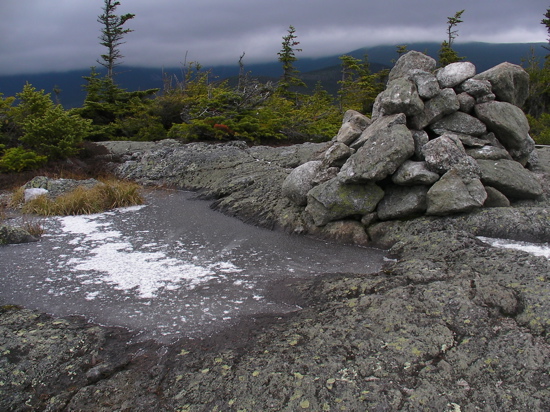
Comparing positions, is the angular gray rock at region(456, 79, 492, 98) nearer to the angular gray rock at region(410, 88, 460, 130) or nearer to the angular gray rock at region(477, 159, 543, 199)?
the angular gray rock at region(410, 88, 460, 130)

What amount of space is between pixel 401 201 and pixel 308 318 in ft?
13.3

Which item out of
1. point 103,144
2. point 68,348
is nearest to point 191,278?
point 68,348

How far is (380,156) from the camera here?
7637 millimetres

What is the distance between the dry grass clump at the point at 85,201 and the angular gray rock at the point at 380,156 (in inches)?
252

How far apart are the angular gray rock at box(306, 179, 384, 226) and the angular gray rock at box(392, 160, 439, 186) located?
0.48 m

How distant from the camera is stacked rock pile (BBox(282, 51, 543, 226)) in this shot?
755 centimetres

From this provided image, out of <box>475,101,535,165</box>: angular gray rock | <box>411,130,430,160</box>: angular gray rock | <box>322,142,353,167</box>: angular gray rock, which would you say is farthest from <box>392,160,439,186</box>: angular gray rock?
<box>475,101,535,165</box>: angular gray rock

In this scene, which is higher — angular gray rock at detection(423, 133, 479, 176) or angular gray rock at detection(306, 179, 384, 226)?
angular gray rock at detection(423, 133, 479, 176)

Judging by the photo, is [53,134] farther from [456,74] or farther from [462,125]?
[462,125]

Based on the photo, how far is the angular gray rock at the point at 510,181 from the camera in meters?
7.84

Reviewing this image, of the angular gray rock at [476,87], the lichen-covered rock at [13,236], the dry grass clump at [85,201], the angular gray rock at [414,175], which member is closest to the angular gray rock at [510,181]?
the angular gray rock at [414,175]

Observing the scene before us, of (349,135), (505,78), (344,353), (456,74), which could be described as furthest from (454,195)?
(344,353)

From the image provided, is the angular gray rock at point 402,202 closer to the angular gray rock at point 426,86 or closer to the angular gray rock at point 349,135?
the angular gray rock at point 349,135

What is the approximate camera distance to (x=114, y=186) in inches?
451
